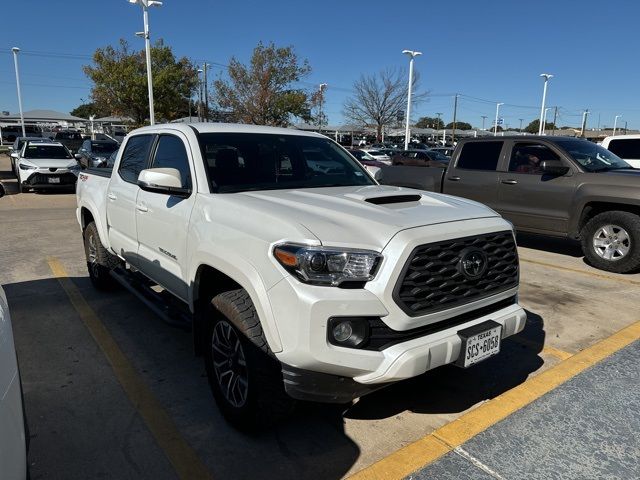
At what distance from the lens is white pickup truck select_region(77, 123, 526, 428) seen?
2.45 metres

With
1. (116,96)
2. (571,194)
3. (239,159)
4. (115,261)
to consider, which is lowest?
(115,261)

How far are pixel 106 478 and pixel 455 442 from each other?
6.28 feet

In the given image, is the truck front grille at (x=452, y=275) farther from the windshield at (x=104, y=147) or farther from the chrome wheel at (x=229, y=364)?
the windshield at (x=104, y=147)

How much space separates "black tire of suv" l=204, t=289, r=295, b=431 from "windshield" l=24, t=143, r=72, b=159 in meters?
16.0

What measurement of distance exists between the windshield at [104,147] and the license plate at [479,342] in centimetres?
2016

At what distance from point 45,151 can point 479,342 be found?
56.7ft

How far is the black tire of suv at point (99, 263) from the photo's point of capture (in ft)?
17.1

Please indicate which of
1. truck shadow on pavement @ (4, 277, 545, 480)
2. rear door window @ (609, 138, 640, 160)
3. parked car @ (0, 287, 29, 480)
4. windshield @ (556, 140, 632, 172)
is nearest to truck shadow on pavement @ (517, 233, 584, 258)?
windshield @ (556, 140, 632, 172)

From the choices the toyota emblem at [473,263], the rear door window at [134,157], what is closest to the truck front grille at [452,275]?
the toyota emblem at [473,263]

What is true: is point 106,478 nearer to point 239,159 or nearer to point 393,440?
point 393,440

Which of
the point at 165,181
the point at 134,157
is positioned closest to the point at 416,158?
the point at 134,157

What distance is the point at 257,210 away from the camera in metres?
2.86

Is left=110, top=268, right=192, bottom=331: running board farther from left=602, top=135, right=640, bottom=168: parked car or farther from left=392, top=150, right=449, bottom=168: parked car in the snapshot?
left=392, top=150, right=449, bottom=168: parked car

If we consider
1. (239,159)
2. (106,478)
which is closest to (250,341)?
(106,478)
